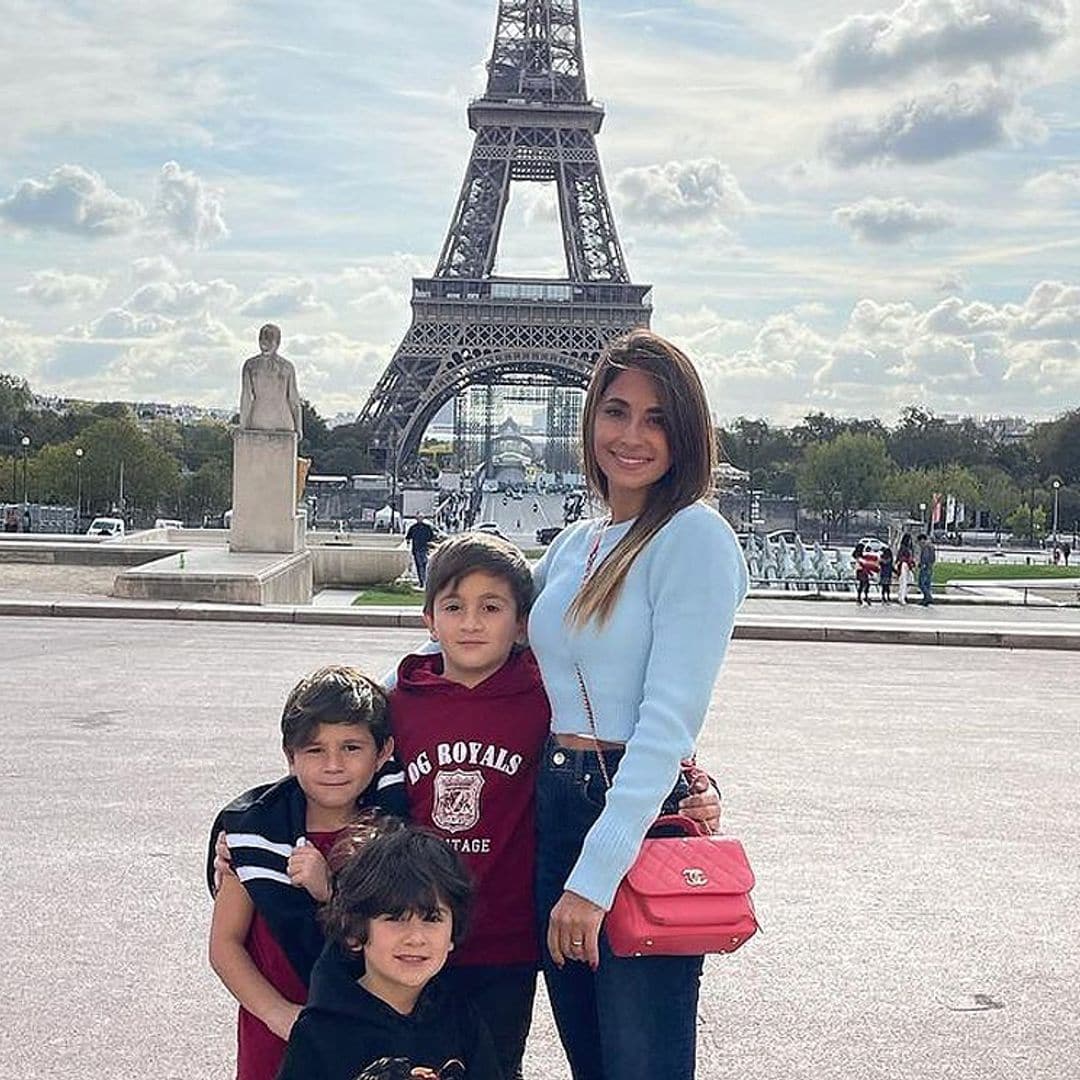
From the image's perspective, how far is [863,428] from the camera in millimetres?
95625

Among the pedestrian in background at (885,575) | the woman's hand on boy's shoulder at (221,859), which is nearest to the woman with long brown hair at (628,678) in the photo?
the woman's hand on boy's shoulder at (221,859)

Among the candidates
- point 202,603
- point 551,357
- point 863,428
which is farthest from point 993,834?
point 863,428

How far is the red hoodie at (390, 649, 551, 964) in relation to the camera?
3002 mm

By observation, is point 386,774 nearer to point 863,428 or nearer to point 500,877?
point 500,877

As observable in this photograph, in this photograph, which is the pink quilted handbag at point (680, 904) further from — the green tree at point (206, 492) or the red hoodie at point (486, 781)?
the green tree at point (206, 492)

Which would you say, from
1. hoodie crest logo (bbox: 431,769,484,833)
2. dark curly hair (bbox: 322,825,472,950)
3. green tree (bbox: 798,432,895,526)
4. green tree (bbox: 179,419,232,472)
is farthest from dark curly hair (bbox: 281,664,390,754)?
green tree (bbox: 179,419,232,472)

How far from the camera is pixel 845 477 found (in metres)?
73.4

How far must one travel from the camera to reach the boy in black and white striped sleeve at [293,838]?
293 centimetres

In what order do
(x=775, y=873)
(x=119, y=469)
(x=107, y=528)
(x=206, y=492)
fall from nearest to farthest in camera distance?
(x=775, y=873), (x=107, y=528), (x=119, y=469), (x=206, y=492)

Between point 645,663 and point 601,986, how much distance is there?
602 mm

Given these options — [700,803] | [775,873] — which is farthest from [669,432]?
[775,873]

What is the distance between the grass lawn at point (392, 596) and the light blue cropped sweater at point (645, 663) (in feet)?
50.4

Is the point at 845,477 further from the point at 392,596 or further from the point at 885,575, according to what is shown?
the point at 392,596

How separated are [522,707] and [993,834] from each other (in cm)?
448
